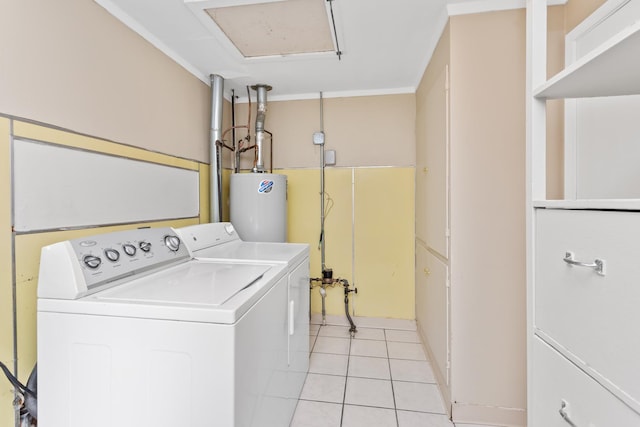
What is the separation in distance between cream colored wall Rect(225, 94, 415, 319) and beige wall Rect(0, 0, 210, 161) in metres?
1.13

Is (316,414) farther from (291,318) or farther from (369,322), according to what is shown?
(369,322)

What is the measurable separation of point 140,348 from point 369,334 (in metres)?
2.20

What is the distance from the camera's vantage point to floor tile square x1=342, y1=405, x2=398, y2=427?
5.33 ft

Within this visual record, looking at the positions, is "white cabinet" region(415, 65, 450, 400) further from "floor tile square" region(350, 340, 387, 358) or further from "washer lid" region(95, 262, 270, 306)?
"washer lid" region(95, 262, 270, 306)

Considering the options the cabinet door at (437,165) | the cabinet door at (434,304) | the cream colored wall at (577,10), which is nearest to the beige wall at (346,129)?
the cabinet door at (437,165)

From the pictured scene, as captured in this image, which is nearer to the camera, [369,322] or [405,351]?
[405,351]

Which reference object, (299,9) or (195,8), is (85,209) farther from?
(299,9)

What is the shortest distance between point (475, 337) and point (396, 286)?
121 cm

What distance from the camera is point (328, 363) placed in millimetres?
2225

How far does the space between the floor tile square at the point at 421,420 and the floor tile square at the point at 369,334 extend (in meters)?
0.92

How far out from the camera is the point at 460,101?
1.66m

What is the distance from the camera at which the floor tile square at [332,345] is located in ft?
7.88

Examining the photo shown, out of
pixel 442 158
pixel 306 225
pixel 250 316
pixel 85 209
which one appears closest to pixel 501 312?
pixel 442 158

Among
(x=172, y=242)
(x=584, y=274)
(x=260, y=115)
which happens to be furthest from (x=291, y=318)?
(x=260, y=115)
